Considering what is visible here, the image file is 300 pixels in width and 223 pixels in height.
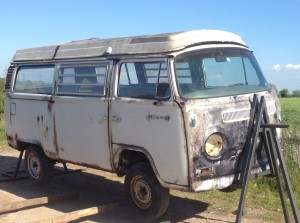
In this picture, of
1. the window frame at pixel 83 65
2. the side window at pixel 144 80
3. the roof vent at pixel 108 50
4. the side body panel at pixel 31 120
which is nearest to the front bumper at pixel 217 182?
the side window at pixel 144 80

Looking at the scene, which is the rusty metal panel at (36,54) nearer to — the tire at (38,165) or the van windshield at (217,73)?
the tire at (38,165)

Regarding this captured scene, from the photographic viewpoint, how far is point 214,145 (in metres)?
6.50

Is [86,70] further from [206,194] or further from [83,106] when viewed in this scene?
[206,194]

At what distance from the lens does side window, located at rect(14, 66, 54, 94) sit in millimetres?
8945

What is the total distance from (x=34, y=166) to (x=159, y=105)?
3973 millimetres

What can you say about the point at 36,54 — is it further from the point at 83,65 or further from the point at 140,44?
the point at 140,44

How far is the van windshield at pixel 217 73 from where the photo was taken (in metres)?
6.66

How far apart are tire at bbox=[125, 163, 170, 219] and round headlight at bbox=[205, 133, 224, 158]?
0.89 metres

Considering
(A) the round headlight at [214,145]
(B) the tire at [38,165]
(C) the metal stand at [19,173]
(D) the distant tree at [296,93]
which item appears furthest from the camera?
(D) the distant tree at [296,93]

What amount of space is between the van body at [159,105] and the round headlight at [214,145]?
0.01m

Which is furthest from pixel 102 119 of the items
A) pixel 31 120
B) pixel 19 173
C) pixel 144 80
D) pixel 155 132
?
pixel 19 173

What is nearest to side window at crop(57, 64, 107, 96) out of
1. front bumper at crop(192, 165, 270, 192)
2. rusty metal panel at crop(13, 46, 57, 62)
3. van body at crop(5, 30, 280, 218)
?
A: van body at crop(5, 30, 280, 218)

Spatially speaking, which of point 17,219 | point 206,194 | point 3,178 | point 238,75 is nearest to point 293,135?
point 206,194

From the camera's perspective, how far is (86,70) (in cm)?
805
